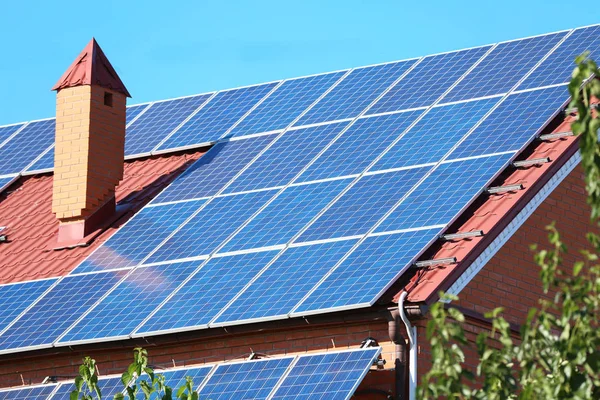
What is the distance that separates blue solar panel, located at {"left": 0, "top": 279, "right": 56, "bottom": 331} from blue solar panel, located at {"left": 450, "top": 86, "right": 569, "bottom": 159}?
629cm

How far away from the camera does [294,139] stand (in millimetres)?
21125

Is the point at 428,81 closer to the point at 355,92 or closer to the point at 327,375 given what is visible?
the point at 355,92

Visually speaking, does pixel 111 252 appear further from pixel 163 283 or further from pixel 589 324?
pixel 589 324

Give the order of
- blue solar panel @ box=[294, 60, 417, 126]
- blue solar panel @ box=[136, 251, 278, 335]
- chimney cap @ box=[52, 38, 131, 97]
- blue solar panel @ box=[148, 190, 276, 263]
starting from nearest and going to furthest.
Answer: blue solar panel @ box=[136, 251, 278, 335] → blue solar panel @ box=[148, 190, 276, 263] → blue solar panel @ box=[294, 60, 417, 126] → chimney cap @ box=[52, 38, 131, 97]

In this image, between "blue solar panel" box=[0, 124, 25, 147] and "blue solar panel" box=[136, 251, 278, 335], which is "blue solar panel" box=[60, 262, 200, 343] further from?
"blue solar panel" box=[0, 124, 25, 147]

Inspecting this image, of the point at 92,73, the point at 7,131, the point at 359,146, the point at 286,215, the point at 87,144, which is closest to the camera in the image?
the point at 286,215

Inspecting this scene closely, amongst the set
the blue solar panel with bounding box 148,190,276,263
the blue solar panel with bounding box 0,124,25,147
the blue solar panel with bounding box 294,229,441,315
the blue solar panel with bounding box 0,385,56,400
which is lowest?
the blue solar panel with bounding box 0,385,56,400

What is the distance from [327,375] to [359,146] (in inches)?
238

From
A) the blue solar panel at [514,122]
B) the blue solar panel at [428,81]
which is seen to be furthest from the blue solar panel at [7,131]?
the blue solar panel at [514,122]

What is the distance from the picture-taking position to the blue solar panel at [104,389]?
15992 mm

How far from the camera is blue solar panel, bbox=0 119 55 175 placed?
25.1m

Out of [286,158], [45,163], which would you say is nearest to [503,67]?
[286,158]

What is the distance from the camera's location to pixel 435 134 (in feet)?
63.6

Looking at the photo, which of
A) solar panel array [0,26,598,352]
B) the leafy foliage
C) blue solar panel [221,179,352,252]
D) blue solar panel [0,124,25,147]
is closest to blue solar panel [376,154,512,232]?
solar panel array [0,26,598,352]
